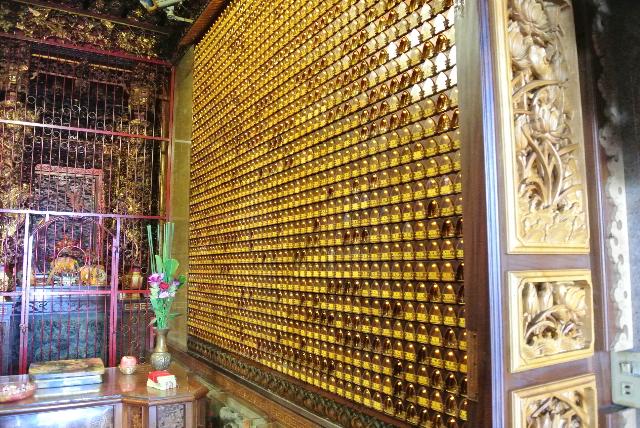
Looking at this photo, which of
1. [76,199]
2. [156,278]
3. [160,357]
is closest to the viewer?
[160,357]

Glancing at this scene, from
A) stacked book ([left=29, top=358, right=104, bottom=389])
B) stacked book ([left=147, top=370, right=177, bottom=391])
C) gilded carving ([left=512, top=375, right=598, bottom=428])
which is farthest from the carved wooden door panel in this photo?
stacked book ([left=29, top=358, right=104, bottom=389])

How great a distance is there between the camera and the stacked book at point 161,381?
3.38m

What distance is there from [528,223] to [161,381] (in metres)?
2.63

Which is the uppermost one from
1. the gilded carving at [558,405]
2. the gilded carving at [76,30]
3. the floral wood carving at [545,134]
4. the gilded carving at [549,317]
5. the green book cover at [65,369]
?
the gilded carving at [76,30]

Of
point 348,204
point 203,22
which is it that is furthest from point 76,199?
point 348,204

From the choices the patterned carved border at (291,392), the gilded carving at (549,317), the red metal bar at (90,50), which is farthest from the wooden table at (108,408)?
the red metal bar at (90,50)

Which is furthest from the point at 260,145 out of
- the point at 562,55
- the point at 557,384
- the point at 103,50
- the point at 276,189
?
the point at 103,50

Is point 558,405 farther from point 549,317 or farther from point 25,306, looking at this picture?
point 25,306

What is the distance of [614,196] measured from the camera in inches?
75.8

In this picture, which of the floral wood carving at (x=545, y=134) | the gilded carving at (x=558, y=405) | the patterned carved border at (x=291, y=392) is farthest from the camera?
the patterned carved border at (x=291, y=392)

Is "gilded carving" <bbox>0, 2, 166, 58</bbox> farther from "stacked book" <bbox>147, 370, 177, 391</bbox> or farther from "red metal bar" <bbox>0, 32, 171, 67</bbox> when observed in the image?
"stacked book" <bbox>147, 370, 177, 391</bbox>

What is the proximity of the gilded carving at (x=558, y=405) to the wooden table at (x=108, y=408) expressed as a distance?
7.49 ft

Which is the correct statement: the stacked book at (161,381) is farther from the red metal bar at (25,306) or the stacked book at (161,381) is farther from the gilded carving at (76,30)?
the gilded carving at (76,30)

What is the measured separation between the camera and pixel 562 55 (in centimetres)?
188
